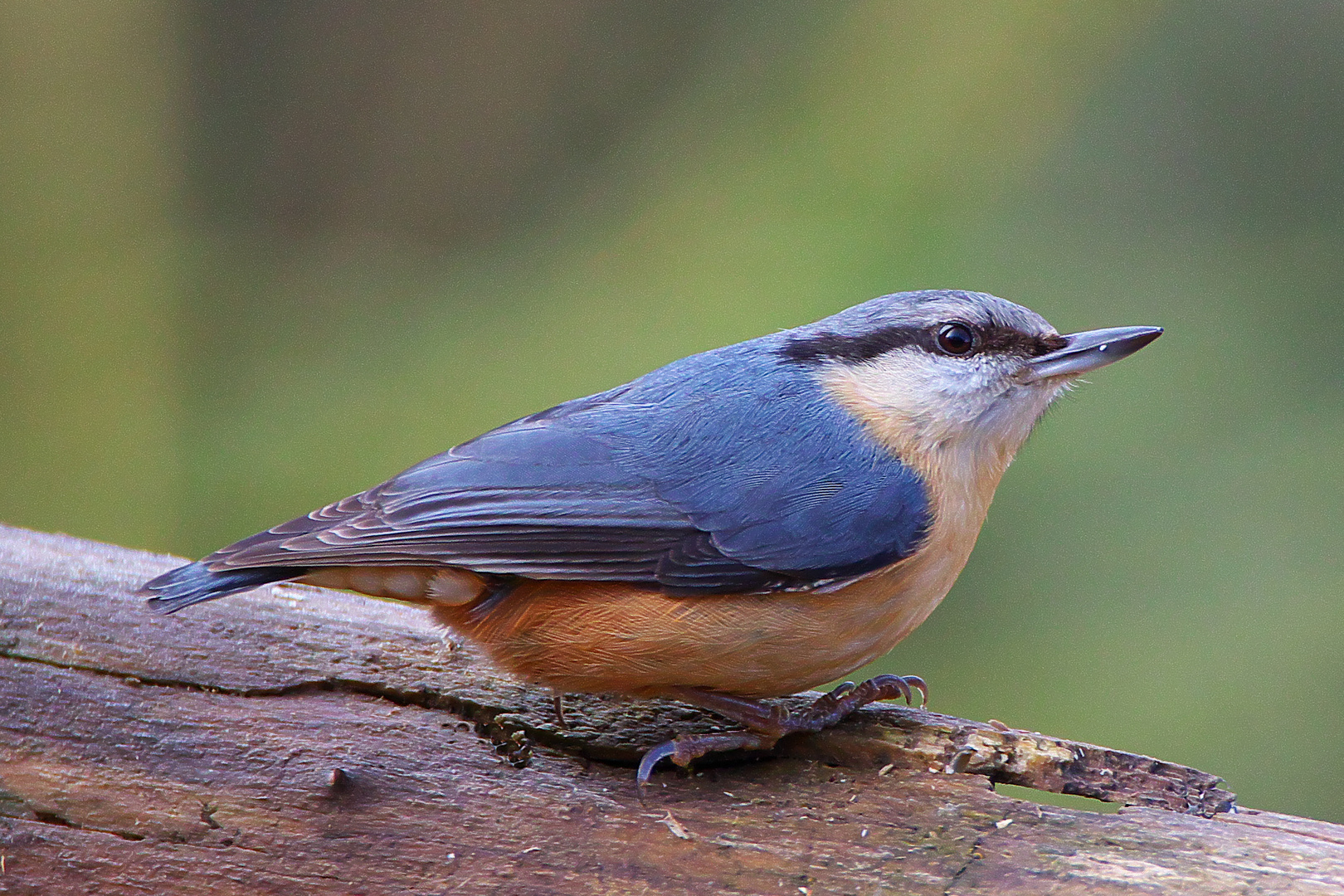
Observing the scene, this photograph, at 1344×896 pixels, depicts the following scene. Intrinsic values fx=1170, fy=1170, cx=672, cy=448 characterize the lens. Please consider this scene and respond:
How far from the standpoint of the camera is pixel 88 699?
101 inches

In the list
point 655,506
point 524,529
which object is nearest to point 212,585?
point 524,529

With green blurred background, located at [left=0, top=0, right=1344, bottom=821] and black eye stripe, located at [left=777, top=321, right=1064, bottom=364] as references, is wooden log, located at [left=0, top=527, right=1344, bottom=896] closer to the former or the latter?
black eye stripe, located at [left=777, top=321, right=1064, bottom=364]

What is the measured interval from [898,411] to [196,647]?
68.1 inches

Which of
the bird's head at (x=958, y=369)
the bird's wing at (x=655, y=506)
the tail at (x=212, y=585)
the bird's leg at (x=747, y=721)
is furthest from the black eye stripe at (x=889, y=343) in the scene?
the tail at (x=212, y=585)

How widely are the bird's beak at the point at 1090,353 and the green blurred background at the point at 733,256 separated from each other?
109cm

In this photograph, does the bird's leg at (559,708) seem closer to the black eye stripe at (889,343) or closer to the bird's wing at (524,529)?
the bird's wing at (524,529)

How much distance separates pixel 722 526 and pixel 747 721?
413 millimetres

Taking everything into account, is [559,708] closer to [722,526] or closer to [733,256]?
[722,526]

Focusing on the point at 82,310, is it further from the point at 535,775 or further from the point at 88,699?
the point at 535,775

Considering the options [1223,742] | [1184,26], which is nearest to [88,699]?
[1223,742]

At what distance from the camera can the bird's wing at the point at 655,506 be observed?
2.40 metres

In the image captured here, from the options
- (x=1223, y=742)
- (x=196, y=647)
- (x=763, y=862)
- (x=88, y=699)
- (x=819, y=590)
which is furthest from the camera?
(x=1223, y=742)

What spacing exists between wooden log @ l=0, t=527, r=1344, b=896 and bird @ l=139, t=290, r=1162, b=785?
16 cm

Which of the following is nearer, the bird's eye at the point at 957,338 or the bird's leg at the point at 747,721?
the bird's leg at the point at 747,721
